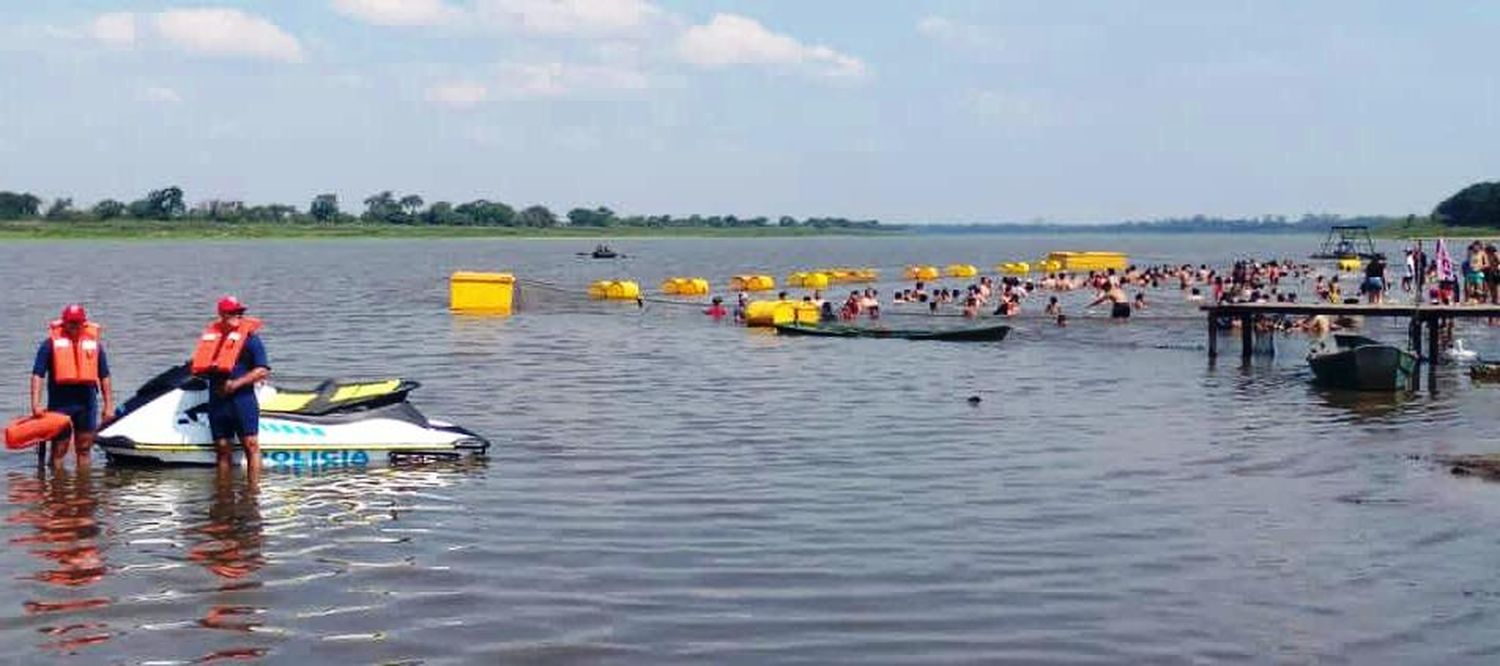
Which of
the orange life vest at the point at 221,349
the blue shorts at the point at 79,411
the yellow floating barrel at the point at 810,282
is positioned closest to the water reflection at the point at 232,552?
the orange life vest at the point at 221,349

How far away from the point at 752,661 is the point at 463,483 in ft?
26.4

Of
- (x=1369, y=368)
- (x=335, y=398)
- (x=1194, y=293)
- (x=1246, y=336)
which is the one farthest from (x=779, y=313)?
(x=335, y=398)

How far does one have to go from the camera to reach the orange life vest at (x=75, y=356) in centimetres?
1733

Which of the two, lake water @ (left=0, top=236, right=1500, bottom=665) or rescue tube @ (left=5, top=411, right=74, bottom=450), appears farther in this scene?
rescue tube @ (left=5, top=411, right=74, bottom=450)

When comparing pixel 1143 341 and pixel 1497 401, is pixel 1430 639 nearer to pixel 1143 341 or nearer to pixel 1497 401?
A: pixel 1497 401

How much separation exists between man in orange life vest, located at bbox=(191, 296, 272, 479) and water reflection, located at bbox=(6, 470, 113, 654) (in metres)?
1.51

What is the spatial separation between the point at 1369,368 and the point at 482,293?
35.3 metres

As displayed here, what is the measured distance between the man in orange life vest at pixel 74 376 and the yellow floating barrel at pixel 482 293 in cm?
3894

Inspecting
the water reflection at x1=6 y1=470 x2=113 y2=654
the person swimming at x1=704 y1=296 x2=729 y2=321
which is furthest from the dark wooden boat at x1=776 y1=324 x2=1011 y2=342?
the water reflection at x1=6 y1=470 x2=113 y2=654

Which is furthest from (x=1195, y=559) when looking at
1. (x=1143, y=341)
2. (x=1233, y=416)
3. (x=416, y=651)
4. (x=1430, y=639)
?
(x=1143, y=341)

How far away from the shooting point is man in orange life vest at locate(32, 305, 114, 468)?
1736cm

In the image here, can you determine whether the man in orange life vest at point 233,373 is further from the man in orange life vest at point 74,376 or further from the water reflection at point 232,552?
the man in orange life vest at point 74,376

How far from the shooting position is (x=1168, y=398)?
29.2m

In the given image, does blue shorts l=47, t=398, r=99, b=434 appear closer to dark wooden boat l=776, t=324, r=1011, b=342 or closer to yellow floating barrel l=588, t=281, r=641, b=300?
dark wooden boat l=776, t=324, r=1011, b=342
